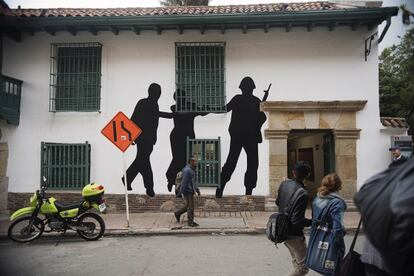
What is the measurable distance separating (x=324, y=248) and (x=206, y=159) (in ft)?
24.9

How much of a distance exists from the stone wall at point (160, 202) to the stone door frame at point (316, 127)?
826 millimetres

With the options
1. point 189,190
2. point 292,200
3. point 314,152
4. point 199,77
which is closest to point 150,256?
point 189,190

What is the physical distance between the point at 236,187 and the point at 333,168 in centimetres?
320

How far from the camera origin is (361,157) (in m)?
11.0

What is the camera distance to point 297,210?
4191 mm

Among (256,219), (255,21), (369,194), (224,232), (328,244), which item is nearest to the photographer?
(369,194)

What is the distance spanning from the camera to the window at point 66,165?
11.3 metres

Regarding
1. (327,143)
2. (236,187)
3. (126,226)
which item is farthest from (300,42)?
(126,226)

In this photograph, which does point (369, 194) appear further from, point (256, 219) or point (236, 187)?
point (236, 187)

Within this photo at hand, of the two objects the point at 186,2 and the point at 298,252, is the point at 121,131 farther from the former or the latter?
the point at 186,2

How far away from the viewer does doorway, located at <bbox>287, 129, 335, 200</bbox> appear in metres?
11.8

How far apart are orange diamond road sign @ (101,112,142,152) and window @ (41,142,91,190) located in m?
2.66

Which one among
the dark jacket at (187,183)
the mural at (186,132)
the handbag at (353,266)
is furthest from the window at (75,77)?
the handbag at (353,266)

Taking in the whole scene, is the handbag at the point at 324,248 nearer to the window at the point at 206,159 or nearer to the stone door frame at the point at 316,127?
the stone door frame at the point at 316,127
